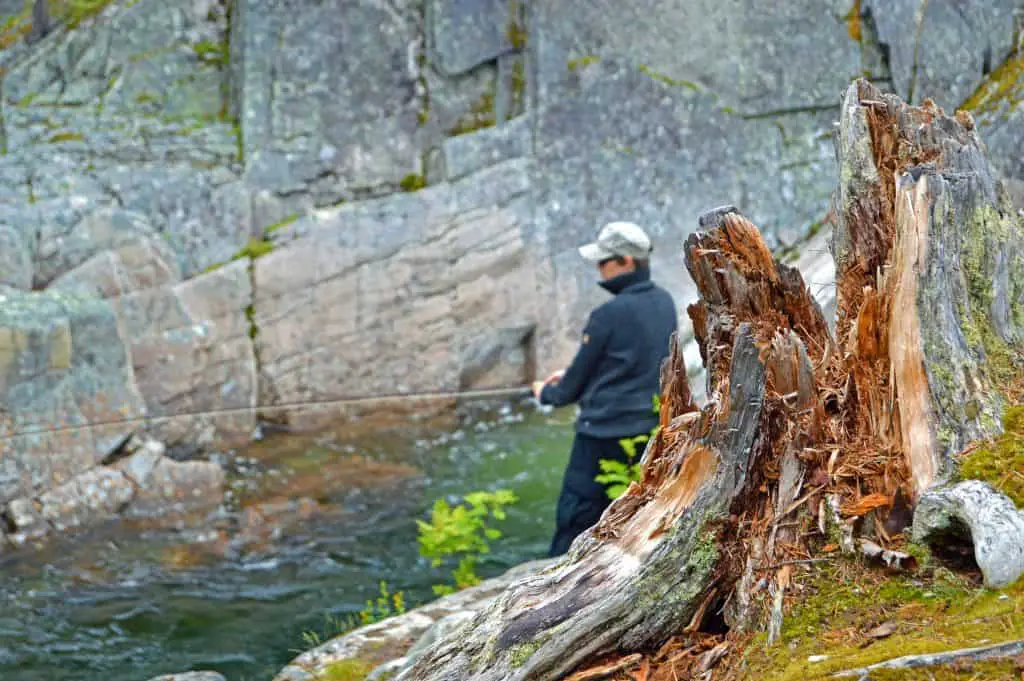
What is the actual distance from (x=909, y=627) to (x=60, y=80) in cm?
1024

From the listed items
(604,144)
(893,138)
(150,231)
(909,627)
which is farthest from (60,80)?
(909,627)

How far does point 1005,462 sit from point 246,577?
5533 mm

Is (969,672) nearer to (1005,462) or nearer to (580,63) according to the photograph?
(1005,462)

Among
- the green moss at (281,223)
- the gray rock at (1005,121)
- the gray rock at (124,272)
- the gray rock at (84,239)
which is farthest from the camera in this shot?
the green moss at (281,223)

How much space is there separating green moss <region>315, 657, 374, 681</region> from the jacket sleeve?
6.12 feet

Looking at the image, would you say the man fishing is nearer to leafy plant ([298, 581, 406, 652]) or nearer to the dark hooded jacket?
the dark hooded jacket

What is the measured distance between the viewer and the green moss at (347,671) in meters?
4.08

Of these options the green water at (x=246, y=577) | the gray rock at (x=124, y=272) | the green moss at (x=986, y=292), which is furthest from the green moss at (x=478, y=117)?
the green moss at (x=986, y=292)

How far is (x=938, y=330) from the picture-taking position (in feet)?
9.64

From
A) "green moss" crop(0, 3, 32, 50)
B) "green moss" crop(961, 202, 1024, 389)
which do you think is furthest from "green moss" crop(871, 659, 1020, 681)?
"green moss" crop(0, 3, 32, 50)

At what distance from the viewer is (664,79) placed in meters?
11.5

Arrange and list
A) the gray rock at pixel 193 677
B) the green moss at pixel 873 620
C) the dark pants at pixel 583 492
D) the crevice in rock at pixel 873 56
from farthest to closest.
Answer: the crevice in rock at pixel 873 56 < the dark pants at pixel 583 492 < the gray rock at pixel 193 677 < the green moss at pixel 873 620

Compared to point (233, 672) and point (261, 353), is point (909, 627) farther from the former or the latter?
point (261, 353)

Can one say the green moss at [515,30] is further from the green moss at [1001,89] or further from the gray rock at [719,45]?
the green moss at [1001,89]
